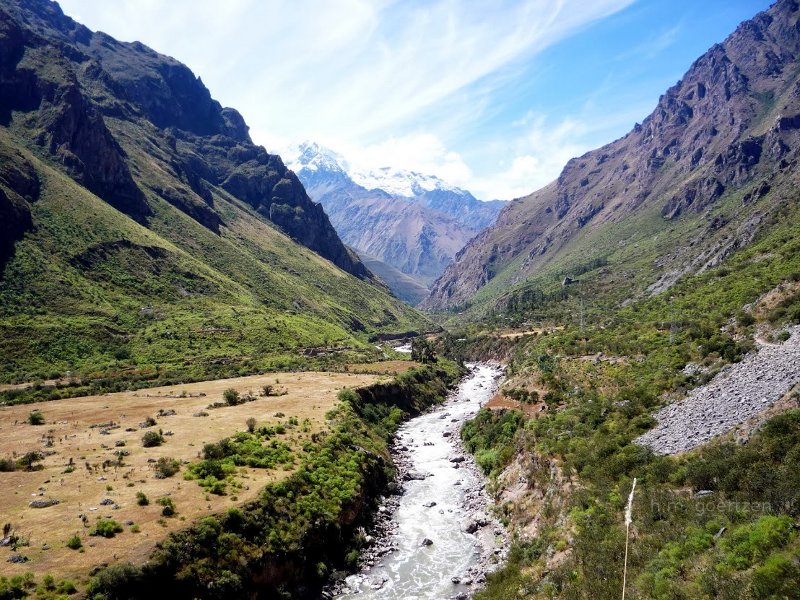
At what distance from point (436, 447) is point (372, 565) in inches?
1289

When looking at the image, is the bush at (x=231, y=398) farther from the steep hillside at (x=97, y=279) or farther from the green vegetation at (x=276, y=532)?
the steep hillside at (x=97, y=279)

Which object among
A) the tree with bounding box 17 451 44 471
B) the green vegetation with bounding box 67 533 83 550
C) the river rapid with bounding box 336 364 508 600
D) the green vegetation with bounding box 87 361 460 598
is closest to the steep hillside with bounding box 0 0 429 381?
the tree with bounding box 17 451 44 471

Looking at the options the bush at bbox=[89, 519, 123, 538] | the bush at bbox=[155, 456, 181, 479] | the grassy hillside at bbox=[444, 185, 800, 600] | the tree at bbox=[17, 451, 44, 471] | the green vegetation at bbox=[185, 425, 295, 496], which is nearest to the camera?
the grassy hillside at bbox=[444, 185, 800, 600]

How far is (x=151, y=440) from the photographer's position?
170 feet

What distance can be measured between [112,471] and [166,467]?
15.6 feet

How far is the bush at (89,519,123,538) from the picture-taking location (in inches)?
1252

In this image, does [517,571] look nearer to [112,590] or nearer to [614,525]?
[614,525]

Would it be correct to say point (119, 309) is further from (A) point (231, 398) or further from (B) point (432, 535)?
(B) point (432, 535)

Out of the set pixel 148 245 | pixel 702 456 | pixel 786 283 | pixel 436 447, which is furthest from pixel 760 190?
pixel 148 245

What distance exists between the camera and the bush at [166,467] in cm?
4259

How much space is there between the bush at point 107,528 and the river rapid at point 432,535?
53.4 ft

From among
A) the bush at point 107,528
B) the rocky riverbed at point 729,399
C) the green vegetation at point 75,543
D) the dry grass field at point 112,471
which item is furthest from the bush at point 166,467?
the rocky riverbed at point 729,399

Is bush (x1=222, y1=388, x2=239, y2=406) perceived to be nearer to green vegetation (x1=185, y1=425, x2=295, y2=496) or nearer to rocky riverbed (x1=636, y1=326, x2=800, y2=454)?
green vegetation (x1=185, y1=425, x2=295, y2=496)

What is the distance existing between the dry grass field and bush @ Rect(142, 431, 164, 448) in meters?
0.79
